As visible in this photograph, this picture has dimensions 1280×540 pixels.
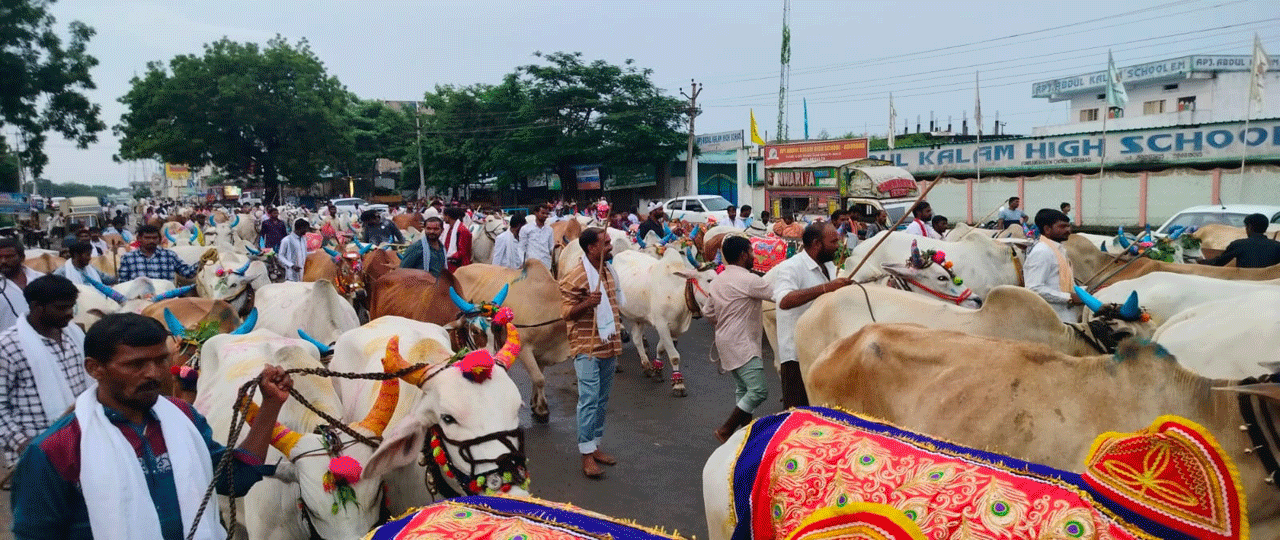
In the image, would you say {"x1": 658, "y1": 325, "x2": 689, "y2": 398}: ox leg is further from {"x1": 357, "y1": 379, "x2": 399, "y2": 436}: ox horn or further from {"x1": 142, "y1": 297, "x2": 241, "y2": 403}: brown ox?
{"x1": 357, "y1": 379, "x2": 399, "y2": 436}: ox horn

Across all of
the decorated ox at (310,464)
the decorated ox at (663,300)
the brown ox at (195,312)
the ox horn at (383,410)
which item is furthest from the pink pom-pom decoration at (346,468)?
the decorated ox at (663,300)

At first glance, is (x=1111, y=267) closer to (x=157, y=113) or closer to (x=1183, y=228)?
(x=1183, y=228)

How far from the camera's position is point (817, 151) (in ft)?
84.3

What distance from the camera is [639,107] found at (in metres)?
37.1

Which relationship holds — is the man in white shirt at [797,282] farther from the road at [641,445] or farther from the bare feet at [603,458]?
the bare feet at [603,458]

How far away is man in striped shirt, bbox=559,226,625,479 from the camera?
616 cm

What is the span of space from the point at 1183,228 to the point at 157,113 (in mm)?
43774

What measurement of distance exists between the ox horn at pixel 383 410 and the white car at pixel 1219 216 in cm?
1219

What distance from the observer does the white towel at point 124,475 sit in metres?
2.31

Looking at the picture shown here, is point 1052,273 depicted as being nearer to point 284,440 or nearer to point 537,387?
point 537,387

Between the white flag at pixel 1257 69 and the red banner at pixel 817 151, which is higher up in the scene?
the white flag at pixel 1257 69

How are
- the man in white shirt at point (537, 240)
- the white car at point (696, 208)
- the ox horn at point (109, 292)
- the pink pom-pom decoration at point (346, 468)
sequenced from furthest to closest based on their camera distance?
the white car at point (696, 208)
the man in white shirt at point (537, 240)
the ox horn at point (109, 292)
the pink pom-pom decoration at point (346, 468)

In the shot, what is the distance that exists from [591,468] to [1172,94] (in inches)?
1550

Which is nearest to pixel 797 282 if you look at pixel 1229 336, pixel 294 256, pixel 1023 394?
pixel 1023 394
